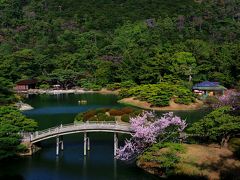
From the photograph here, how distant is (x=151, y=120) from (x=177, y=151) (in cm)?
607

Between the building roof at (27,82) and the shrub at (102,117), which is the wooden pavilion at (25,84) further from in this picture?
the shrub at (102,117)

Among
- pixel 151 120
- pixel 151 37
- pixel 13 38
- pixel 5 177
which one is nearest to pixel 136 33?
pixel 151 37

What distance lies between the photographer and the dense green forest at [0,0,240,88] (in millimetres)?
78875

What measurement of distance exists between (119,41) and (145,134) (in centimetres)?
7774

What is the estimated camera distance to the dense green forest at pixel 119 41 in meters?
78.9

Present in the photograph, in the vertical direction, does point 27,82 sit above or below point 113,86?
above

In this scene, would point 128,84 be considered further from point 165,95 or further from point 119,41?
point 119,41

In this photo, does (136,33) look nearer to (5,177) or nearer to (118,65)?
(118,65)

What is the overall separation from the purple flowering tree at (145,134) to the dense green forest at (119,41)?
34886mm

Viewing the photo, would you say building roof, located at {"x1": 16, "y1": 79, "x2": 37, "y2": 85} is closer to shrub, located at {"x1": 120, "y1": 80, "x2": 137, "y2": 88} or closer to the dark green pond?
shrub, located at {"x1": 120, "y1": 80, "x2": 137, "y2": 88}

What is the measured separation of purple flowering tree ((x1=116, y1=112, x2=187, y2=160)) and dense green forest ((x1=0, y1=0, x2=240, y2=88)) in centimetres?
3489

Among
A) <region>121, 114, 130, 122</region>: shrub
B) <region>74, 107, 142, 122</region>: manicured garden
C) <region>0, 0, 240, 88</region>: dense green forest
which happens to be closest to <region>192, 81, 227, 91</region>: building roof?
<region>0, 0, 240, 88</region>: dense green forest

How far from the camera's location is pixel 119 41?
111 metres

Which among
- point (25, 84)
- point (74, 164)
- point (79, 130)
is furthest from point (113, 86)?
point (74, 164)
